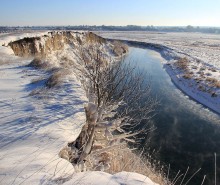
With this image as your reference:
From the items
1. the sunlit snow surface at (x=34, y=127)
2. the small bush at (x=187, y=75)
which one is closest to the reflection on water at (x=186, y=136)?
the sunlit snow surface at (x=34, y=127)

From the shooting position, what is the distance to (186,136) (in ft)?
49.0

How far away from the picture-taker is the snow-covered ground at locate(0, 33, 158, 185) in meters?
5.20

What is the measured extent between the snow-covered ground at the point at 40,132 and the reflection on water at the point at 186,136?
14.5ft

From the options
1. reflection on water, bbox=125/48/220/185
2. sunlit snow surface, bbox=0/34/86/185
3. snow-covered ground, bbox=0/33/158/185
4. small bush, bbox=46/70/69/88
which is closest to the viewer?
snow-covered ground, bbox=0/33/158/185

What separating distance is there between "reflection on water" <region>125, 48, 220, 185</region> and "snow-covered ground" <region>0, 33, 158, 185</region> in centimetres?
443

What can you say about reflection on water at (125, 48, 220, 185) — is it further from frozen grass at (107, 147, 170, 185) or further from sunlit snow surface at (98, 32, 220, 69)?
sunlit snow surface at (98, 32, 220, 69)

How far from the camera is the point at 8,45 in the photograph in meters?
27.7

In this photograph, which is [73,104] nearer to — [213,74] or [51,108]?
[51,108]

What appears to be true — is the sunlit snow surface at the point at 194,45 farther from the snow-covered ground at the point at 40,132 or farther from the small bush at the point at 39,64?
the snow-covered ground at the point at 40,132

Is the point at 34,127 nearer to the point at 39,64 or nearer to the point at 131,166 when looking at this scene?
the point at 131,166

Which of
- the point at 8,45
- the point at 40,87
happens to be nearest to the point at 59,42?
the point at 8,45

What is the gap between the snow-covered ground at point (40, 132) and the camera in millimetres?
5195

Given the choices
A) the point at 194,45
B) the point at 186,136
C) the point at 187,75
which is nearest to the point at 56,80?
the point at 186,136

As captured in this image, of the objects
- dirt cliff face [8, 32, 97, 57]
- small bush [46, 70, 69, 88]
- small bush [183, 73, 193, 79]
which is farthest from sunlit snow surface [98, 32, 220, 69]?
small bush [46, 70, 69, 88]
